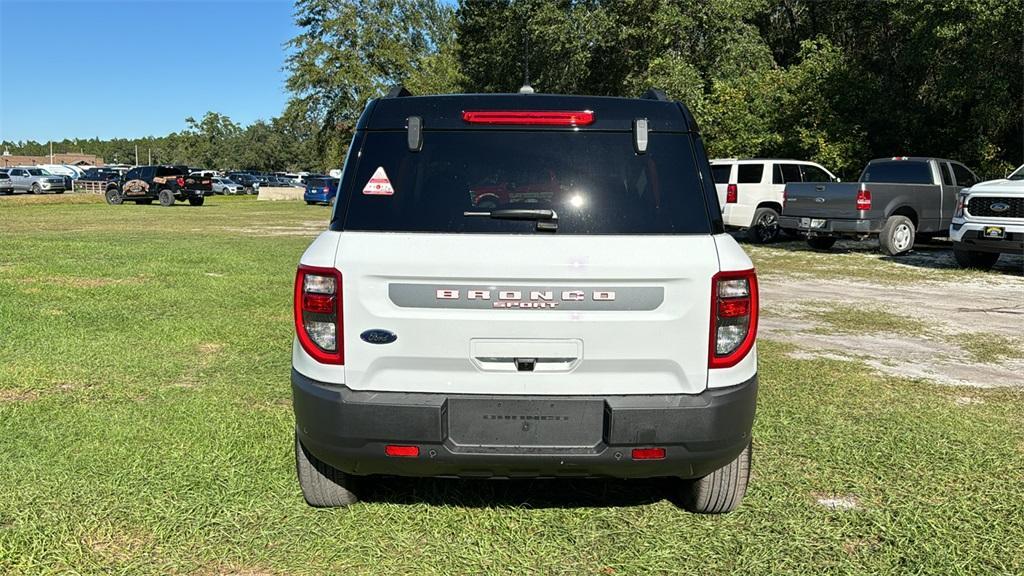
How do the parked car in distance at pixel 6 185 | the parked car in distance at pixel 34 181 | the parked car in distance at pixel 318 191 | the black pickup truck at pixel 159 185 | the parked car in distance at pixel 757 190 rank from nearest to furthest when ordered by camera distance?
the parked car in distance at pixel 757 190, the black pickup truck at pixel 159 185, the parked car in distance at pixel 318 191, the parked car in distance at pixel 6 185, the parked car in distance at pixel 34 181

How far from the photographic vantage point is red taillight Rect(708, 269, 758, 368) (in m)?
3.08

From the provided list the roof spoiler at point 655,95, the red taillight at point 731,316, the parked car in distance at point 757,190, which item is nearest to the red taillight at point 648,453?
the red taillight at point 731,316

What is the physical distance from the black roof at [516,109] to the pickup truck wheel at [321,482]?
1.44m

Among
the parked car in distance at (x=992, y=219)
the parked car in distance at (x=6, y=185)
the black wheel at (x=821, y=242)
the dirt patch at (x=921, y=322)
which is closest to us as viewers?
the dirt patch at (x=921, y=322)

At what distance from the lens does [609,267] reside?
3.00 meters

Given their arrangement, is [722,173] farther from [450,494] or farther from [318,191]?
[318,191]

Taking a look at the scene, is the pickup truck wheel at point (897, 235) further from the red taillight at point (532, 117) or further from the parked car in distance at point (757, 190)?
the red taillight at point (532, 117)

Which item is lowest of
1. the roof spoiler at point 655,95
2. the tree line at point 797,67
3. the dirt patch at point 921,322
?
the dirt patch at point 921,322

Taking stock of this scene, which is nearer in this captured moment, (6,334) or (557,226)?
(557,226)

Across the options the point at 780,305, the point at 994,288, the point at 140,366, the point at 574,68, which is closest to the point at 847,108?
the point at 574,68

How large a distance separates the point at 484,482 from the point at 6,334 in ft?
18.0

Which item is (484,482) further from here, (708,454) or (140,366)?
(140,366)

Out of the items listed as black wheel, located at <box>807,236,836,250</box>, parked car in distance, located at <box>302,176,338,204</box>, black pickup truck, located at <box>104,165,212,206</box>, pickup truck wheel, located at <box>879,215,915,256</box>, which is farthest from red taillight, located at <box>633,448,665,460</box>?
parked car in distance, located at <box>302,176,338,204</box>

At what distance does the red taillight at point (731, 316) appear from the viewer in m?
3.08
